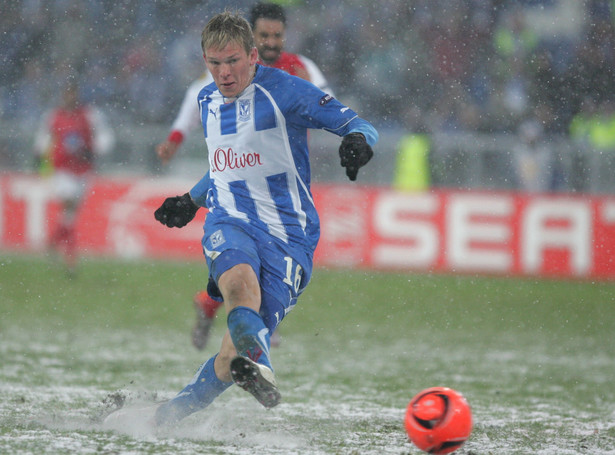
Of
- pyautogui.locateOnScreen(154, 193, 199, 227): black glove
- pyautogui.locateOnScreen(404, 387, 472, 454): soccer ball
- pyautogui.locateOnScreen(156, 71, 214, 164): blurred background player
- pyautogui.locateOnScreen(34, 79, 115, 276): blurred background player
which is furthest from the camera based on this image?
pyautogui.locateOnScreen(34, 79, 115, 276): blurred background player

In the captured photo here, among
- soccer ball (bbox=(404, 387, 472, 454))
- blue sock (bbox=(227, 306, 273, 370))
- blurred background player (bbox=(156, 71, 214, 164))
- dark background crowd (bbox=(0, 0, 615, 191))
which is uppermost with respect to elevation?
dark background crowd (bbox=(0, 0, 615, 191))

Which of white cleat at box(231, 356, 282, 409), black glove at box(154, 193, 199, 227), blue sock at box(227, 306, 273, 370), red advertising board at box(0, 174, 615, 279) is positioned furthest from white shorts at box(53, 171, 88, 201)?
white cleat at box(231, 356, 282, 409)

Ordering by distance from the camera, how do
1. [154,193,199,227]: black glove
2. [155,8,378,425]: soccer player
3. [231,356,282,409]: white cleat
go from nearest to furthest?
[231,356,282,409]: white cleat, [155,8,378,425]: soccer player, [154,193,199,227]: black glove

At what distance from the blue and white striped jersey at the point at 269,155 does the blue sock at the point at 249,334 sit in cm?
47

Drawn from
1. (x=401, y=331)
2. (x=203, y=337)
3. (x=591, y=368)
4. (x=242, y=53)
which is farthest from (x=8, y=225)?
(x=242, y=53)

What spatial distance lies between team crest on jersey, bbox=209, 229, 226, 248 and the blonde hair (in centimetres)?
76

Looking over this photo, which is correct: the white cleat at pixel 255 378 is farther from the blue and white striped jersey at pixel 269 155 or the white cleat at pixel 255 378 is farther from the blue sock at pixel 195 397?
the blue and white striped jersey at pixel 269 155

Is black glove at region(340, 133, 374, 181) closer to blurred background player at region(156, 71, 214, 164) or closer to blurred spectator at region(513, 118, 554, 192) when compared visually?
blurred background player at region(156, 71, 214, 164)

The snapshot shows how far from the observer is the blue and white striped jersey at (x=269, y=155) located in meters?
4.30

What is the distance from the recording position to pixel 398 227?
476 inches

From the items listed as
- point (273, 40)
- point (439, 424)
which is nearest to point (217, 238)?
point (439, 424)

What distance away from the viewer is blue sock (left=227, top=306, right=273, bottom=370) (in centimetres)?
390

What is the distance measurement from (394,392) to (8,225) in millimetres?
8266

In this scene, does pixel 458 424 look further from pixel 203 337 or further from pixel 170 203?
pixel 203 337
